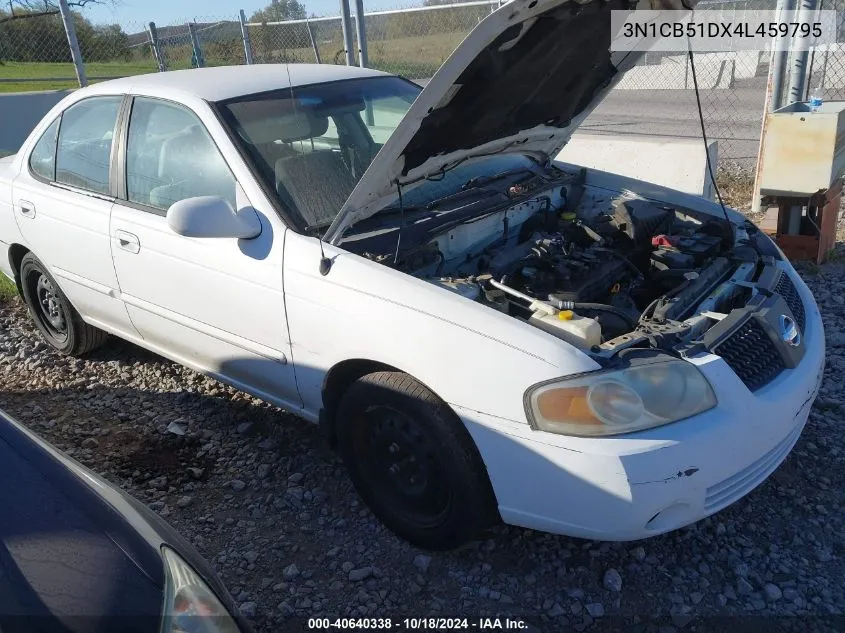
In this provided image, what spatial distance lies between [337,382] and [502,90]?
1.45m

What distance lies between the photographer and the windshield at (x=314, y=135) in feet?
10.1

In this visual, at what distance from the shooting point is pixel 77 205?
379 cm

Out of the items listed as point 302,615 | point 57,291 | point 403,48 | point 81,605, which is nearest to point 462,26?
point 403,48

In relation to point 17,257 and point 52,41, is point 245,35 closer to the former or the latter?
point 52,41

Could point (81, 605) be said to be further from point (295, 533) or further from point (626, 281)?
point (626, 281)

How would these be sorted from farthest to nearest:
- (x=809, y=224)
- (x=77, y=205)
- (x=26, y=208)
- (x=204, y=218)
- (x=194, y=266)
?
(x=809, y=224)
(x=26, y=208)
(x=77, y=205)
(x=194, y=266)
(x=204, y=218)

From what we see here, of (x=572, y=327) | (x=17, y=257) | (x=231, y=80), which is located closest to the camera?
(x=572, y=327)

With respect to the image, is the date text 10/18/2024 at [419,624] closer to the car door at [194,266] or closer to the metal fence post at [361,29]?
the car door at [194,266]

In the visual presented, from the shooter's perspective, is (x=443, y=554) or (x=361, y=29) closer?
Answer: (x=443, y=554)

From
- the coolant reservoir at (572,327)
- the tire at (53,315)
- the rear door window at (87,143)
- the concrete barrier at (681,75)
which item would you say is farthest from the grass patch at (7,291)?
the concrete barrier at (681,75)

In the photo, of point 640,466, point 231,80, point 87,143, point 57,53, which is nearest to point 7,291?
point 87,143

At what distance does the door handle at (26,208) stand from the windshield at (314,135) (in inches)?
64.0

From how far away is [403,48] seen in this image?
33.9 ft

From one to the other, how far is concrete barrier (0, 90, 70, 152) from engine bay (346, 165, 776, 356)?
8875mm
